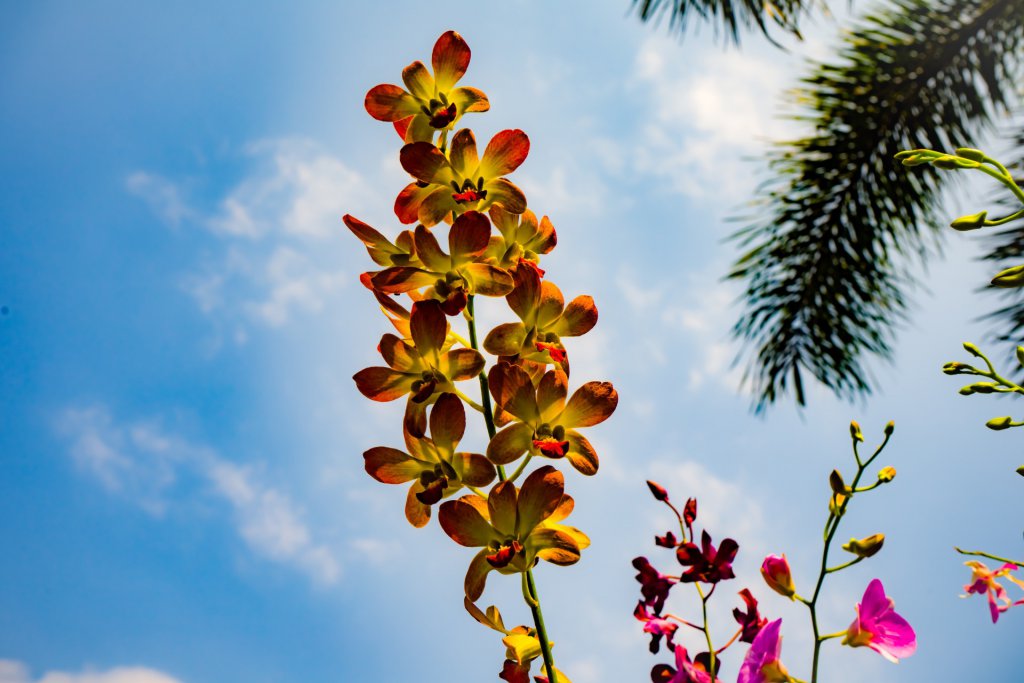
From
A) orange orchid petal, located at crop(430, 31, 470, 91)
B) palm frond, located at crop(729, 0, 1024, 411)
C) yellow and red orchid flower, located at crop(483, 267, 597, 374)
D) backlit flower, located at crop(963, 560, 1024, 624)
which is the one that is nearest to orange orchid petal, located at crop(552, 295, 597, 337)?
yellow and red orchid flower, located at crop(483, 267, 597, 374)

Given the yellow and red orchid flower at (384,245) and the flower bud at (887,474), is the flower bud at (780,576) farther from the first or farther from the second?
the yellow and red orchid flower at (384,245)

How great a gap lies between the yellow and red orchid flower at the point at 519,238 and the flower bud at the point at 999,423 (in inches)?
Answer: 7.4

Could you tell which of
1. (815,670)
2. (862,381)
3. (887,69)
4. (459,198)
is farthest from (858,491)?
(887,69)

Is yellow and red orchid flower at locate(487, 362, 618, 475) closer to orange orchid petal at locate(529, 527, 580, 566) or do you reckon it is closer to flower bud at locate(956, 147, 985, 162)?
orange orchid petal at locate(529, 527, 580, 566)

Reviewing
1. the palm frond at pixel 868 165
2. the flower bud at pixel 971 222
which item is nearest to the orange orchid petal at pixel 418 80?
the flower bud at pixel 971 222

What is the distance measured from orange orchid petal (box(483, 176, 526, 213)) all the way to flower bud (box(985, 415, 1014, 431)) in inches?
8.0

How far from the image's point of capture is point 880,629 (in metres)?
0.24

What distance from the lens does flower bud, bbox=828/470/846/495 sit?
0.21 metres

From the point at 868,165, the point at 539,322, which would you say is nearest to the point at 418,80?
the point at 539,322

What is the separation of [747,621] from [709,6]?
5.96ft

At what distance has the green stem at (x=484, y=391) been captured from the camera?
0.79 feet

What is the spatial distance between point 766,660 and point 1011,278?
0.49ft

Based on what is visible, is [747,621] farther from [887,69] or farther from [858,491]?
[887,69]

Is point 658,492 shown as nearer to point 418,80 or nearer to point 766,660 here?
point 766,660
